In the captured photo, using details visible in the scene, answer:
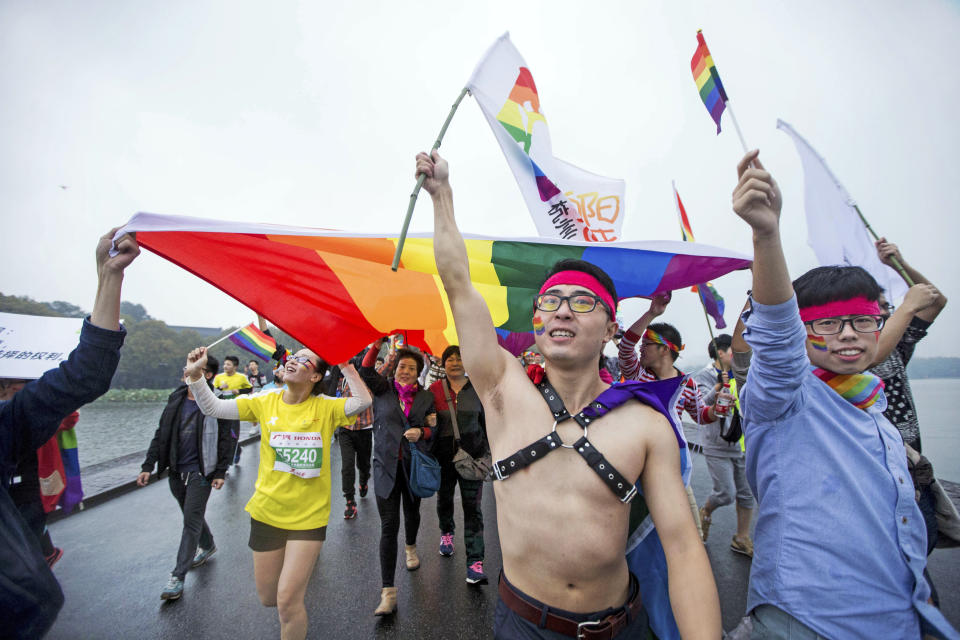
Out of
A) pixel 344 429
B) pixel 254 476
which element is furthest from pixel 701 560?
pixel 254 476

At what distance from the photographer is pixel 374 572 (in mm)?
4016

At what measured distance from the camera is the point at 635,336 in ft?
11.2

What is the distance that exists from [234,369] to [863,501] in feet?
27.8

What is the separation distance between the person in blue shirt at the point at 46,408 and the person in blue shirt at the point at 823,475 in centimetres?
227

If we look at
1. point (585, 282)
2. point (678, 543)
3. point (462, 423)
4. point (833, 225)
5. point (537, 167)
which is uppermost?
point (537, 167)

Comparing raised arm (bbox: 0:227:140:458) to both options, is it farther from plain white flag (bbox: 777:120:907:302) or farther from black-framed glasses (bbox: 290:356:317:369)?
plain white flag (bbox: 777:120:907:302)

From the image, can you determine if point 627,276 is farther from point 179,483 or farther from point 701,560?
point 179,483

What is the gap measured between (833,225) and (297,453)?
389 cm

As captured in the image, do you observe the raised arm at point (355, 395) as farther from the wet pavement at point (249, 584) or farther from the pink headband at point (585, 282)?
the pink headband at point (585, 282)

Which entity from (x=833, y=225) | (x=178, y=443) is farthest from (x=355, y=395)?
(x=833, y=225)

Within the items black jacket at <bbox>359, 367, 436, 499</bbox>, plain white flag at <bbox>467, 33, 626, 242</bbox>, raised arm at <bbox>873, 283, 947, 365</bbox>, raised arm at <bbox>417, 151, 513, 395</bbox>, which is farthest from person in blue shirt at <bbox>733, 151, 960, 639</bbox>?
black jacket at <bbox>359, 367, 436, 499</bbox>

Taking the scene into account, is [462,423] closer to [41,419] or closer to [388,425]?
[388,425]

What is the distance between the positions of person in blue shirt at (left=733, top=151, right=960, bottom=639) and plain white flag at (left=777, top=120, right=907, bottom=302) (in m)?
1.30

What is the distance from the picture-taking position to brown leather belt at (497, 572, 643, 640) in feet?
4.68
